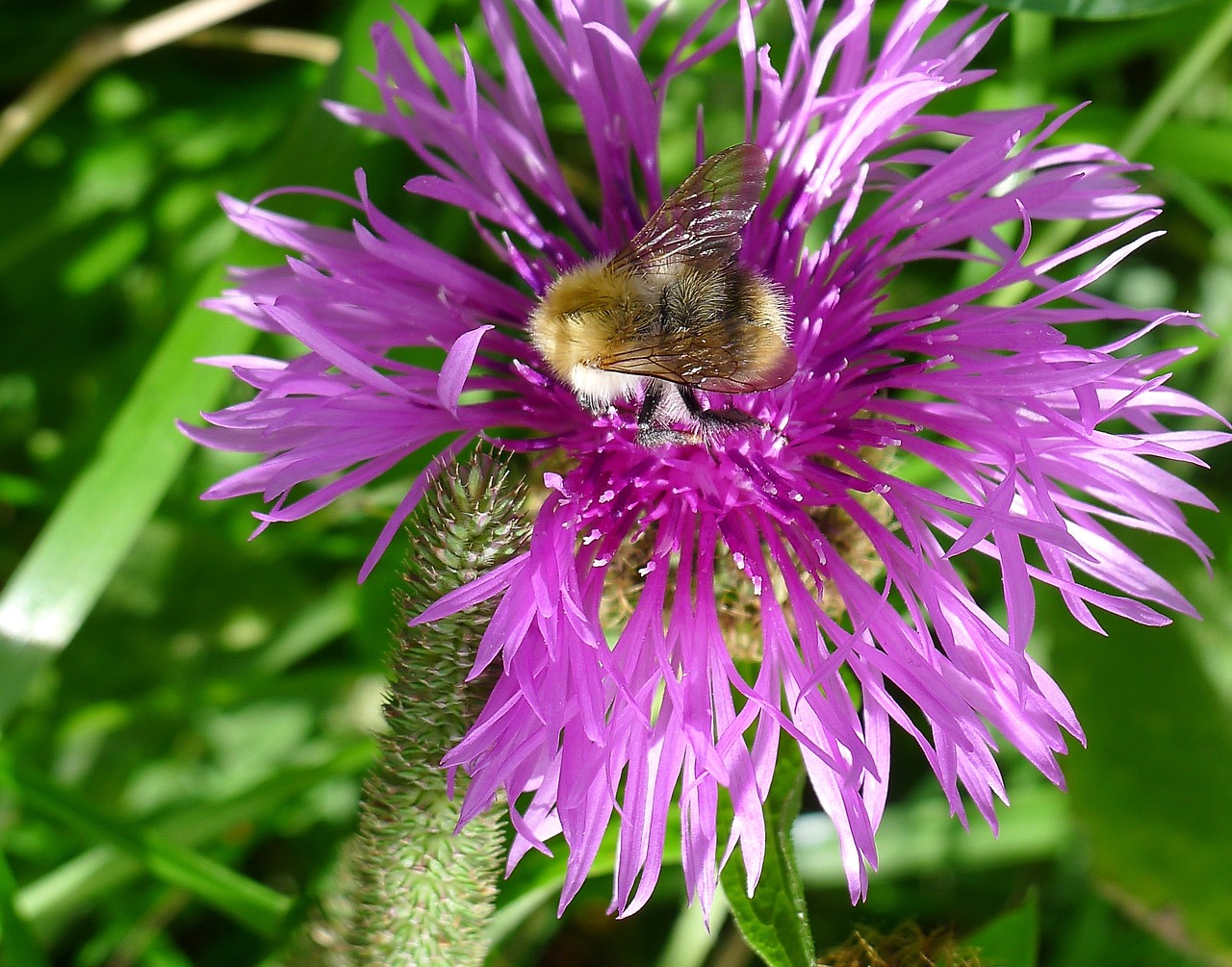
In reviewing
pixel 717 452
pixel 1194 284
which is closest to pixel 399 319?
pixel 717 452

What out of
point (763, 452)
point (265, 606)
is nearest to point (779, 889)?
point (763, 452)

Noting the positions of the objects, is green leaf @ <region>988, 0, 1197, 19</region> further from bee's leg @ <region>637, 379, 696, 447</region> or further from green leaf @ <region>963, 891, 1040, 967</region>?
green leaf @ <region>963, 891, 1040, 967</region>

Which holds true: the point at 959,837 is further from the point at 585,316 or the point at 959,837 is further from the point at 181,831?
the point at 181,831

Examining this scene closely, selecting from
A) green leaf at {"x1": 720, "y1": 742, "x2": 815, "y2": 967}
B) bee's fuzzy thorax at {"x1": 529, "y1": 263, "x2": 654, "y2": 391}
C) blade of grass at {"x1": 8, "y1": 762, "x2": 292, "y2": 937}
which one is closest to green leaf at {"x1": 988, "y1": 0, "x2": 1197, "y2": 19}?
bee's fuzzy thorax at {"x1": 529, "y1": 263, "x2": 654, "y2": 391}

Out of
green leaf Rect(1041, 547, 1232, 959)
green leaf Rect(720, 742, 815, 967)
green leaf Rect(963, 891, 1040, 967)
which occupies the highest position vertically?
green leaf Rect(720, 742, 815, 967)

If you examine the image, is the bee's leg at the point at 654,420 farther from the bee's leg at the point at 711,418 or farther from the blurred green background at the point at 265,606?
the blurred green background at the point at 265,606

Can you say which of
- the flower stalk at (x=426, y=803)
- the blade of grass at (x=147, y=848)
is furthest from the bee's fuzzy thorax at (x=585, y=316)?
the blade of grass at (x=147, y=848)
